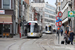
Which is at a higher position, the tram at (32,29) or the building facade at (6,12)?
the building facade at (6,12)

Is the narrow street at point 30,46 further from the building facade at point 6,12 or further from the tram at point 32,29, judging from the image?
the building facade at point 6,12

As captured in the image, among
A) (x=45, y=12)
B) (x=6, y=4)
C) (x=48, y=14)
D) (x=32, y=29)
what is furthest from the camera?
(x=48, y=14)

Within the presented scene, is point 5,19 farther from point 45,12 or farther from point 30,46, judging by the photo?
point 45,12

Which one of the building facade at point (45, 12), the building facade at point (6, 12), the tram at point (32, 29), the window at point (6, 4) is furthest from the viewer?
the building facade at point (45, 12)

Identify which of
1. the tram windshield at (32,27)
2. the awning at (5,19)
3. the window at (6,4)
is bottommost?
the tram windshield at (32,27)

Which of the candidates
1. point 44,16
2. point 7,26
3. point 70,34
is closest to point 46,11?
point 44,16

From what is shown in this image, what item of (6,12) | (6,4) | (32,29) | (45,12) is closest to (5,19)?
Result: (6,12)

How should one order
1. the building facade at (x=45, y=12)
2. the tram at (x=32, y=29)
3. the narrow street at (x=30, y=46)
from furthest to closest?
the building facade at (x=45, y=12), the tram at (x=32, y=29), the narrow street at (x=30, y=46)

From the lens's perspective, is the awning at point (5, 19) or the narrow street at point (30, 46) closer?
the narrow street at point (30, 46)

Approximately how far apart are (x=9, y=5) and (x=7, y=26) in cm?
429

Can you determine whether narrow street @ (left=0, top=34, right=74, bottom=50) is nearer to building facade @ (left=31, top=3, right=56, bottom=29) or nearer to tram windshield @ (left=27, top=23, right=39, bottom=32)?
tram windshield @ (left=27, top=23, right=39, bottom=32)

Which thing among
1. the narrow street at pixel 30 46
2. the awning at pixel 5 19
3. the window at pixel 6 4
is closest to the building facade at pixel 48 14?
the window at pixel 6 4

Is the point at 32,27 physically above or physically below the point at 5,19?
below

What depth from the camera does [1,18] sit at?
40.4m
